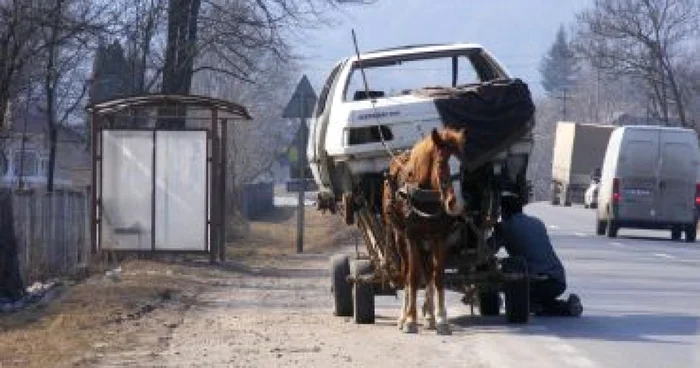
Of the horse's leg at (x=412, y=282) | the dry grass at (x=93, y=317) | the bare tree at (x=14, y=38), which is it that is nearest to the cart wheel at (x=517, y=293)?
the horse's leg at (x=412, y=282)

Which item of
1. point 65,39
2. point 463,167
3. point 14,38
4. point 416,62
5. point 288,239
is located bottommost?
point 288,239

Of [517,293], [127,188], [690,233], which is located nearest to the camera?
A: [517,293]

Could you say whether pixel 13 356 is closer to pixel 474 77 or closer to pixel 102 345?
pixel 102 345

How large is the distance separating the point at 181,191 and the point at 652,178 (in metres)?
15.9

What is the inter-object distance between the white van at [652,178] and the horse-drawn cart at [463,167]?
2281 centimetres

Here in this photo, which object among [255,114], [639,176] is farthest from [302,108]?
[255,114]

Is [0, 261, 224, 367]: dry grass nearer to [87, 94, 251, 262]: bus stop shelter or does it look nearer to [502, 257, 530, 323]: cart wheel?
[87, 94, 251, 262]: bus stop shelter

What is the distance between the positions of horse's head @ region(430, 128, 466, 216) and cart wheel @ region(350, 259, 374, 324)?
5.33 ft

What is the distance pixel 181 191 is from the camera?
26969mm

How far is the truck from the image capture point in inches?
2896

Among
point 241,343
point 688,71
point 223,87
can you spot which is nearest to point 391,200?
point 241,343

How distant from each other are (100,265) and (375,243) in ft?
34.8

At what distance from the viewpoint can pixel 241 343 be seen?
15016 millimetres

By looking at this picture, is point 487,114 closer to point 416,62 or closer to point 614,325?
point 416,62
